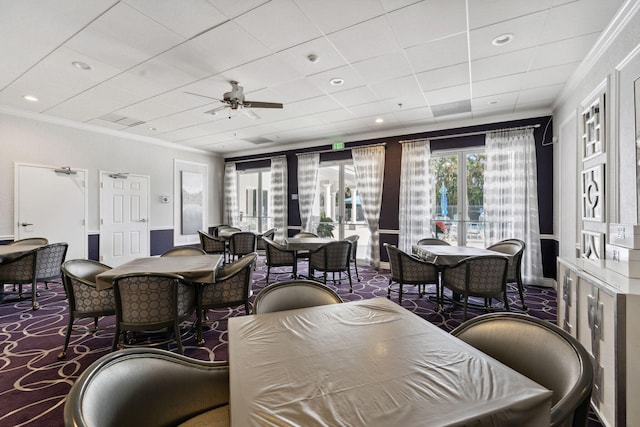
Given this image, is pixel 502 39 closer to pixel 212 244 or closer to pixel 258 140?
pixel 258 140

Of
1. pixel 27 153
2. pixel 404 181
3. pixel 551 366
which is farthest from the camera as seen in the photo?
pixel 404 181

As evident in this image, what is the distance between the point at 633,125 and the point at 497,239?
334cm

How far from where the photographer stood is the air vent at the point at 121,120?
5555mm

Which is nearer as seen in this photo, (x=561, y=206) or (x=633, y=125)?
(x=633, y=125)

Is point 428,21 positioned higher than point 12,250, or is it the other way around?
point 428,21

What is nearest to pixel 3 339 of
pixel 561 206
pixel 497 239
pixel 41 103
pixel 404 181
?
pixel 41 103

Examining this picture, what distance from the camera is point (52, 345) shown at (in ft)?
9.62

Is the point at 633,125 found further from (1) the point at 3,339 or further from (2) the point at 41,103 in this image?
(2) the point at 41,103

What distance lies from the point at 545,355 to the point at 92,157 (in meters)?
7.86

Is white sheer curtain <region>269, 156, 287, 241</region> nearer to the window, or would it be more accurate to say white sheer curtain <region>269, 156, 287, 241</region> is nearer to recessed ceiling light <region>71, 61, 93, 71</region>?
the window

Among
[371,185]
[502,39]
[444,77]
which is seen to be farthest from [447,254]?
[371,185]

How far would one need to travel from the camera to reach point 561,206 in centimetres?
473

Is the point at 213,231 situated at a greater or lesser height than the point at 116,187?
lesser

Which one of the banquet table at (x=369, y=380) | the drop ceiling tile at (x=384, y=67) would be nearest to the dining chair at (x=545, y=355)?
the banquet table at (x=369, y=380)
